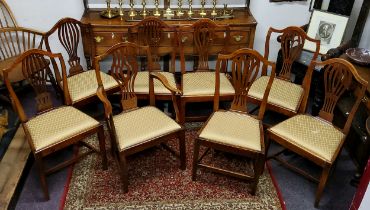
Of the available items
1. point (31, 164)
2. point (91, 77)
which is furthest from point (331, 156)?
point (31, 164)

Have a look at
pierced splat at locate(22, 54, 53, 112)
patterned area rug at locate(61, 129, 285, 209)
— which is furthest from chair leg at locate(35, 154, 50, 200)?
pierced splat at locate(22, 54, 53, 112)

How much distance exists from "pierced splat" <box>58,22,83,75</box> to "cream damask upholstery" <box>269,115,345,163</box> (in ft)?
6.03

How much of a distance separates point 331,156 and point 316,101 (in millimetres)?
998

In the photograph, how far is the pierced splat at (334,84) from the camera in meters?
2.40

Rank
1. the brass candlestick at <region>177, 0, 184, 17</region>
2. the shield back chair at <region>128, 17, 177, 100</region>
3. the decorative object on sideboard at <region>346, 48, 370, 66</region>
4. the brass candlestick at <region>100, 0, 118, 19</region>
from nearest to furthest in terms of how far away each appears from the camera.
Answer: the decorative object on sideboard at <region>346, 48, 370, 66</region>, the shield back chair at <region>128, 17, 177, 100</region>, the brass candlestick at <region>100, 0, 118, 19</region>, the brass candlestick at <region>177, 0, 184, 17</region>

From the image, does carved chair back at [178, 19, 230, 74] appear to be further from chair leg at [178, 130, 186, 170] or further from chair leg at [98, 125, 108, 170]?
chair leg at [98, 125, 108, 170]

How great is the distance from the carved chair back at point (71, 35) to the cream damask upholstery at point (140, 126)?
2.89 feet

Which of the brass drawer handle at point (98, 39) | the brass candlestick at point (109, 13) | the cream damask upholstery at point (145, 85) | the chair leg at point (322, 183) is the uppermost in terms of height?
the brass candlestick at point (109, 13)

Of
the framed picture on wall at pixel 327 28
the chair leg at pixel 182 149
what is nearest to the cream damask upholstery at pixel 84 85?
the chair leg at pixel 182 149

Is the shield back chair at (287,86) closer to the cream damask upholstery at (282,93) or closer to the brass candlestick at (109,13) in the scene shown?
the cream damask upholstery at (282,93)

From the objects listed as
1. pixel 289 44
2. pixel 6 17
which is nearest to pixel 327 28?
pixel 289 44

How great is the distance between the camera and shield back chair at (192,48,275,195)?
240cm

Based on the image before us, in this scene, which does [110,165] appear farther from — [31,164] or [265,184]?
[265,184]

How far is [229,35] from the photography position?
3211 millimetres
